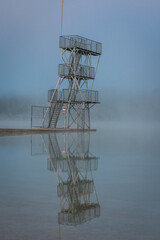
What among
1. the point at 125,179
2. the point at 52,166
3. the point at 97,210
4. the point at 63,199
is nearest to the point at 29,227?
the point at 97,210

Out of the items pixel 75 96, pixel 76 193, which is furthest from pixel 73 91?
pixel 76 193

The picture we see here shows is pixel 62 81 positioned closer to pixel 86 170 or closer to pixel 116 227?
pixel 86 170

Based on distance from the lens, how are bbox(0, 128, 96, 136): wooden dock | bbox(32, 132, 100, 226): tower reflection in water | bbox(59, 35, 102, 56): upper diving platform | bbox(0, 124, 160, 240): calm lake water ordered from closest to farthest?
bbox(0, 124, 160, 240): calm lake water → bbox(32, 132, 100, 226): tower reflection in water → bbox(0, 128, 96, 136): wooden dock → bbox(59, 35, 102, 56): upper diving platform

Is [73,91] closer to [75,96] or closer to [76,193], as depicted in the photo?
[75,96]

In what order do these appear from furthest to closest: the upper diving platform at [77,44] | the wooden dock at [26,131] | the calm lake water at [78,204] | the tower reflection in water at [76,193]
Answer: the upper diving platform at [77,44], the wooden dock at [26,131], the tower reflection in water at [76,193], the calm lake water at [78,204]

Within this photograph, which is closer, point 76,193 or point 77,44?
point 76,193

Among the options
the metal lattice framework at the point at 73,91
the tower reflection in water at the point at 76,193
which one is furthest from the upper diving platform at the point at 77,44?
the tower reflection in water at the point at 76,193

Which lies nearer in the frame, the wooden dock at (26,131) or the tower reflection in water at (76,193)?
the tower reflection in water at (76,193)

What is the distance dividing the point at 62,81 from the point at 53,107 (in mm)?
2822

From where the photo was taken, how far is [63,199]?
5988 mm

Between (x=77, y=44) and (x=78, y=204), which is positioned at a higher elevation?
(x=77, y=44)

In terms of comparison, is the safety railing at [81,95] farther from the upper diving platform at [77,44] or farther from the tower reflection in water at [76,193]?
the tower reflection in water at [76,193]

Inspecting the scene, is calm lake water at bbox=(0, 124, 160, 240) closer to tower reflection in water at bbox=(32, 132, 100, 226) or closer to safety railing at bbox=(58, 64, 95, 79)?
tower reflection in water at bbox=(32, 132, 100, 226)

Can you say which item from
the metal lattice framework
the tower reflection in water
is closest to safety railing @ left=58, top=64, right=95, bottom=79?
the metal lattice framework
